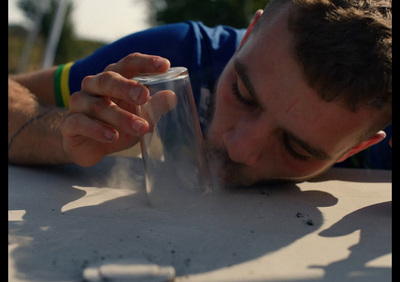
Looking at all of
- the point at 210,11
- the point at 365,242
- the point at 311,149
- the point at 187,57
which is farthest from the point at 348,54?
the point at 210,11

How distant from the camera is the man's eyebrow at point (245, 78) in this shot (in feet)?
2.88

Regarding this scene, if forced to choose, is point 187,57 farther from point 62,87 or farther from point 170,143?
point 170,143

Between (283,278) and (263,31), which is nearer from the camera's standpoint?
(283,278)

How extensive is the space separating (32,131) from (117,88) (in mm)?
→ 590

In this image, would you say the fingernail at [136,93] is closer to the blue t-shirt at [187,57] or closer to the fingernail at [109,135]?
the fingernail at [109,135]

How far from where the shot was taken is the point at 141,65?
934mm

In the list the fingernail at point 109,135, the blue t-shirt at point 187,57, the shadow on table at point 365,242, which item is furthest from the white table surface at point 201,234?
the blue t-shirt at point 187,57

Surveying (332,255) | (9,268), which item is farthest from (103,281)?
(332,255)

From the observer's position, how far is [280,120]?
858 millimetres

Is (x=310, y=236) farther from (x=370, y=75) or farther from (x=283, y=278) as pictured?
(x=370, y=75)

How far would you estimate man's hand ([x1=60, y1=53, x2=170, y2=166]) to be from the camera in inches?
32.7

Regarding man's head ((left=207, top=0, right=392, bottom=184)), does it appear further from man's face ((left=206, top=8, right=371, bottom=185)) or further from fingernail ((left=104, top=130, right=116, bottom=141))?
fingernail ((left=104, top=130, right=116, bottom=141))

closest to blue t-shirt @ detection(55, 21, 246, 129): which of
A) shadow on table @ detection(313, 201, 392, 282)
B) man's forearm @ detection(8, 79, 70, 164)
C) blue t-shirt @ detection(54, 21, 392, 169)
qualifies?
blue t-shirt @ detection(54, 21, 392, 169)
